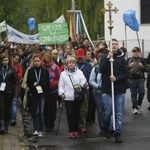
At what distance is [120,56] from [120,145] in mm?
1712

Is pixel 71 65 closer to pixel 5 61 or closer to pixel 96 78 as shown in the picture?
pixel 96 78

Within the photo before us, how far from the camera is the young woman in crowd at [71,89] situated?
11.3 metres

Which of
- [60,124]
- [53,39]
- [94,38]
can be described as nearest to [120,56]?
[60,124]

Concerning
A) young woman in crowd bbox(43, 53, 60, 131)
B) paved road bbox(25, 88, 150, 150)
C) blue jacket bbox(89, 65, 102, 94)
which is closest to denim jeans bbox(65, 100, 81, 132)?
paved road bbox(25, 88, 150, 150)

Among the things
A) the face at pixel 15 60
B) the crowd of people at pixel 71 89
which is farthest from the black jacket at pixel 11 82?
the face at pixel 15 60

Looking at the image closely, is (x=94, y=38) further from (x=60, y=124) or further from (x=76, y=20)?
(x=60, y=124)

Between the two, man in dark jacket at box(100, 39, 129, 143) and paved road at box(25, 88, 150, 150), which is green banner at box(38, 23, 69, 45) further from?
man in dark jacket at box(100, 39, 129, 143)

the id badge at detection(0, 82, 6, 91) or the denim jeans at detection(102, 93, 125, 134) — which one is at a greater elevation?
the id badge at detection(0, 82, 6, 91)

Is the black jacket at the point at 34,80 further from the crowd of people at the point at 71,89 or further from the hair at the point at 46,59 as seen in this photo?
the hair at the point at 46,59

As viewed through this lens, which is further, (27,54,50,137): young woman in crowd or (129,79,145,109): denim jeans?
(129,79,145,109): denim jeans

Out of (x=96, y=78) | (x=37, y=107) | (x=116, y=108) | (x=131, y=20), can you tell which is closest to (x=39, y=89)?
(x=37, y=107)

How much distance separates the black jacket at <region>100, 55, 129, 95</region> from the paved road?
101 centimetres

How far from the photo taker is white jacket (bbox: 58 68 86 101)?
11.3 metres

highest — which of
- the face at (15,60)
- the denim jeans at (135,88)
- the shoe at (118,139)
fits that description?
the face at (15,60)
